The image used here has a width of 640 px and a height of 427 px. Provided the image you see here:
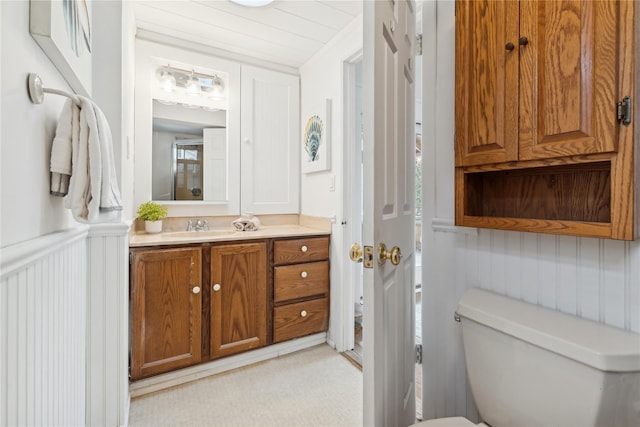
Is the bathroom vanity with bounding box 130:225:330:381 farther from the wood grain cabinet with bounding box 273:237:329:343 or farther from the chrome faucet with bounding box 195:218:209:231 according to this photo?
the chrome faucet with bounding box 195:218:209:231

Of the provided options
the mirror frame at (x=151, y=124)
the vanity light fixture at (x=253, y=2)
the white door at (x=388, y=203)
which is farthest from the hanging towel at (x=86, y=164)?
the mirror frame at (x=151, y=124)

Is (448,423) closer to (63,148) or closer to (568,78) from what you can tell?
(568,78)

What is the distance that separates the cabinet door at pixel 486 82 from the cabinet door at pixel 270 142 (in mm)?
1801

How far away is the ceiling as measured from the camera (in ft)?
6.29

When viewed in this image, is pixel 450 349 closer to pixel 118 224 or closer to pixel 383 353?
pixel 383 353

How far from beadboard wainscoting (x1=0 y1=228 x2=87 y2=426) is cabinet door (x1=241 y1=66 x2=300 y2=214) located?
1.56m

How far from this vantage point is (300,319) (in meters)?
2.28

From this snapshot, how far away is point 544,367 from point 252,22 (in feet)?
7.67

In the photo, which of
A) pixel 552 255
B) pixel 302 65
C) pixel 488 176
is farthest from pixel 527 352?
pixel 302 65

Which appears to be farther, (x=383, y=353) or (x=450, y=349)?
(x=450, y=349)

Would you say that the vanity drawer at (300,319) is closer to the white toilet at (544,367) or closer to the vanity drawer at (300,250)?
the vanity drawer at (300,250)

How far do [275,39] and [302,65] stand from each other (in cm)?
46

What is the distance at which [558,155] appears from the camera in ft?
2.82

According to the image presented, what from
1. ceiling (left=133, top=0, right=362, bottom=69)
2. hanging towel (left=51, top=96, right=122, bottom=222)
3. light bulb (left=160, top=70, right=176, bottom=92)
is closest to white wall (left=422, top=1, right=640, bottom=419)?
ceiling (left=133, top=0, right=362, bottom=69)
